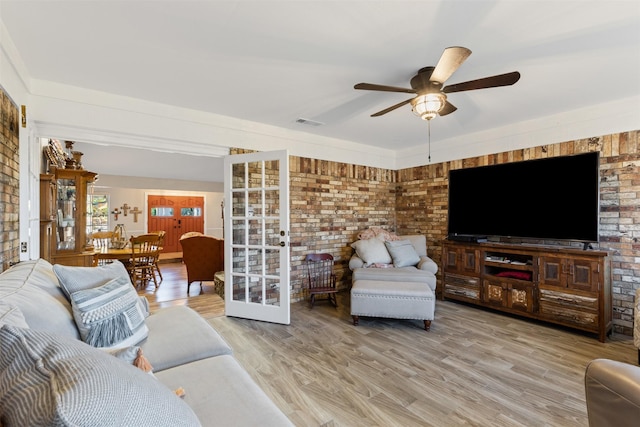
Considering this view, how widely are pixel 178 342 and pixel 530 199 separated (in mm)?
3919

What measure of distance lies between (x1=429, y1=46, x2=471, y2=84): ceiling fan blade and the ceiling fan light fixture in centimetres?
20

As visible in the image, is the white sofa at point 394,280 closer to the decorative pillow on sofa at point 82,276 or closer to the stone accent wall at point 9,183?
the decorative pillow on sofa at point 82,276

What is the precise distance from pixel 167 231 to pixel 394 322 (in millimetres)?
7902

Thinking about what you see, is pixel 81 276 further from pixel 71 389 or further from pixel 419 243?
pixel 419 243

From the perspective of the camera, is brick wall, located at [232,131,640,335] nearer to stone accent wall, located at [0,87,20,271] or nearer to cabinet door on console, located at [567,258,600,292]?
cabinet door on console, located at [567,258,600,292]

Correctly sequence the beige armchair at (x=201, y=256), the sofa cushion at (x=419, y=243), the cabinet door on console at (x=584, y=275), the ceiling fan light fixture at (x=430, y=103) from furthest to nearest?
the beige armchair at (x=201, y=256) < the sofa cushion at (x=419, y=243) < the cabinet door on console at (x=584, y=275) < the ceiling fan light fixture at (x=430, y=103)

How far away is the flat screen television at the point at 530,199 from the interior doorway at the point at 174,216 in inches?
306

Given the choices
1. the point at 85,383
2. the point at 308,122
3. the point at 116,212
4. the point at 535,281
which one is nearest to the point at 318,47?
the point at 308,122

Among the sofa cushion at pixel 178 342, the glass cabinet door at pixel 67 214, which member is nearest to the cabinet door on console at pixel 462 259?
the sofa cushion at pixel 178 342

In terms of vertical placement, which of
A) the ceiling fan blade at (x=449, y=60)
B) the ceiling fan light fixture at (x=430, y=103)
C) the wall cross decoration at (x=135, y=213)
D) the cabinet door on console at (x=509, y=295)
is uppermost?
the ceiling fan blade at (x=449, y=60)

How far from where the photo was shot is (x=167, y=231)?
9.00 meters

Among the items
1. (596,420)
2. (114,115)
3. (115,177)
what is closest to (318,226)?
(114,115)

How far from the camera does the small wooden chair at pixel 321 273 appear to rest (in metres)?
4.11

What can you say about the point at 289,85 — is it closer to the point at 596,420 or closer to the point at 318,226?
the point at 318,226
